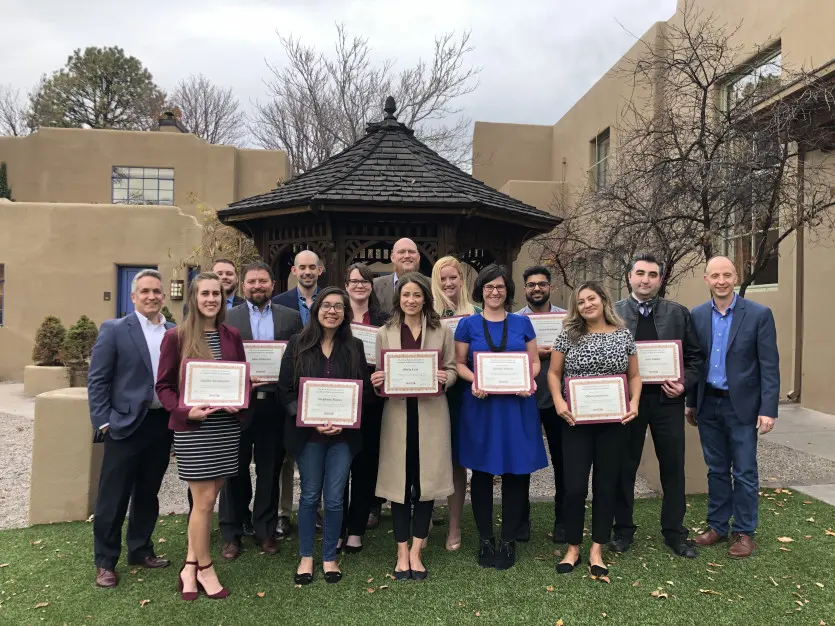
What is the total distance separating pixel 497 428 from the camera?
3.88m

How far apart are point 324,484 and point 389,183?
157 inches

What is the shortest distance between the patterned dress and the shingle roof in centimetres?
329

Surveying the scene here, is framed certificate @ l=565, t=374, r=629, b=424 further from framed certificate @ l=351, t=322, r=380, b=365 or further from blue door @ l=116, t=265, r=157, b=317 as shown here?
blue door @ l=116, t=265, r=157, b=317

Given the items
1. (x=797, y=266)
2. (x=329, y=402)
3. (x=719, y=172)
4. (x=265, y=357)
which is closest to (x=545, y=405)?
(x=329, y=402)

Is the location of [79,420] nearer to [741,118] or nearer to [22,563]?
[22,563]

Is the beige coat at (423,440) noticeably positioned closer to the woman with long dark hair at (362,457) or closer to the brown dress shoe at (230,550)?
the woman with long dark hair at (362,457)

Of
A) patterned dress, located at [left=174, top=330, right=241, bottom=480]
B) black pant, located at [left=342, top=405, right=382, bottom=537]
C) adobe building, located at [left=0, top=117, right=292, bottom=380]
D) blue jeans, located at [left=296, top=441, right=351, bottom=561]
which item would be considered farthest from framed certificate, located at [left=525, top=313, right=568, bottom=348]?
adobe building, located at [left=0, top=117, right=292, bottom=380]

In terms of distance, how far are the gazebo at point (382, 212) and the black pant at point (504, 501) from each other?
10.7 feet

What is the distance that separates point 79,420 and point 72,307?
10.6m

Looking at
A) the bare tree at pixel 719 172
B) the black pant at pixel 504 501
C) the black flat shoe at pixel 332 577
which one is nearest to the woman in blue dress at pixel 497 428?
the black pant at pixel 504 501

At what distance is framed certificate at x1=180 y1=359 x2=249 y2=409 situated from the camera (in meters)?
3.39

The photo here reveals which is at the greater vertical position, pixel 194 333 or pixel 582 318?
pixel 582 318

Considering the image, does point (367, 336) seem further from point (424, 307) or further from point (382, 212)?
point (382, 212)

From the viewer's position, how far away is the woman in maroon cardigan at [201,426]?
343cm
